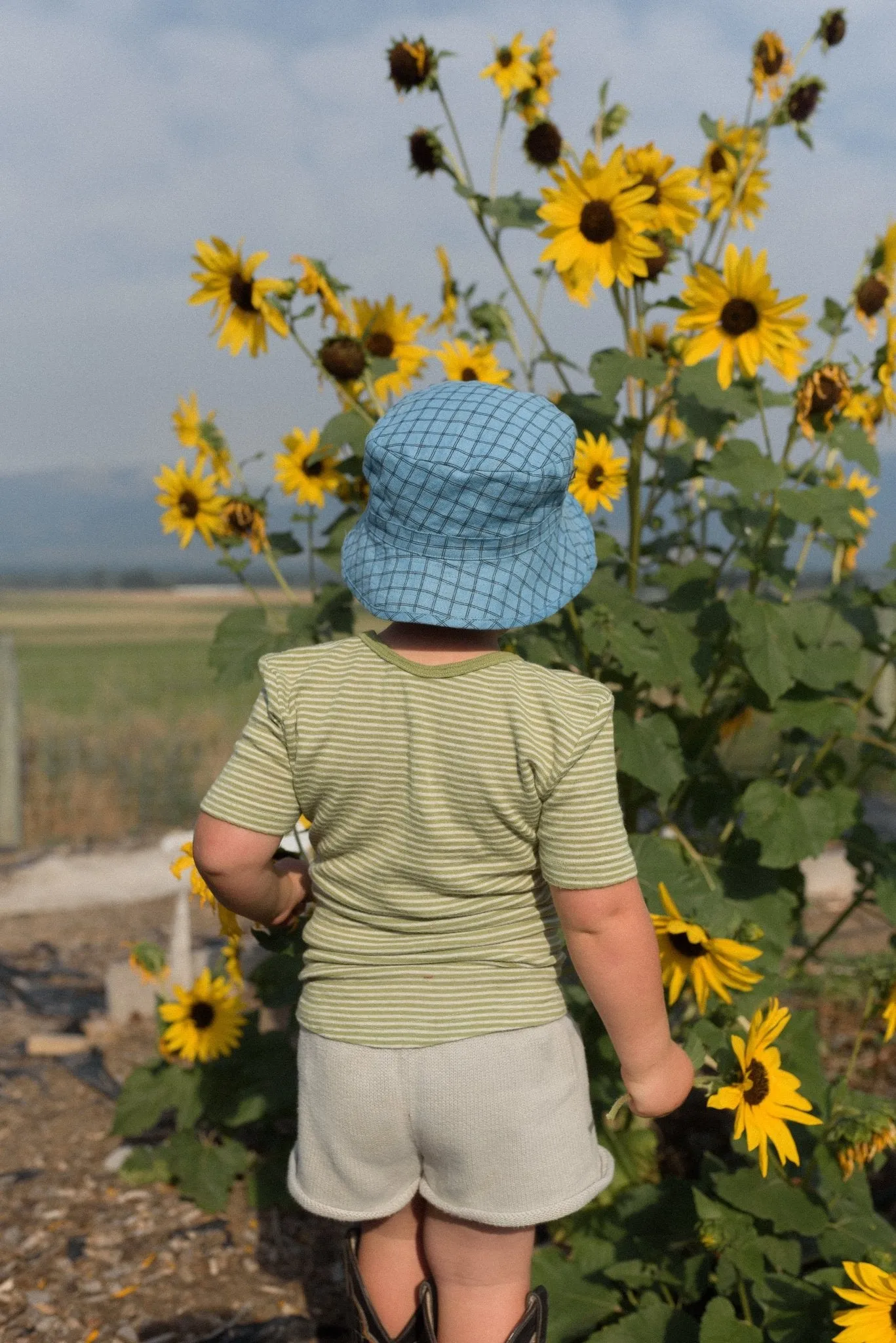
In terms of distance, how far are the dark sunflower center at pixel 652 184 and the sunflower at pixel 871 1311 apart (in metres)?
2.15

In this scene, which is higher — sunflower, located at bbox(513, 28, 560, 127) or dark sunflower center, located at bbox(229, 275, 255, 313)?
sunflower, located at bbox(513, 28, 560, 127)

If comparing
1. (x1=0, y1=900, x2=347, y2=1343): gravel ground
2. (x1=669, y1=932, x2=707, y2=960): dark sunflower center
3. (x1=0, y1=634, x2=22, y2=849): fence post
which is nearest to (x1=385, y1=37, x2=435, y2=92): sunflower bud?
(x1=669, y1=932, x2=707, y2=960): dark sunflower center

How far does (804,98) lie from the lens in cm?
311

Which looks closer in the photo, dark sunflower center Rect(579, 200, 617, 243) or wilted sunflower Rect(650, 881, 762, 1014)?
wilted sunflower Rect(650, 881, 762, 1014)

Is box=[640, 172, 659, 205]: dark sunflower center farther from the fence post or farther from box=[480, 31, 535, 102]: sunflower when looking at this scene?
the fence post

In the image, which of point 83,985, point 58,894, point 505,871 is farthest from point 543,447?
point 58,894

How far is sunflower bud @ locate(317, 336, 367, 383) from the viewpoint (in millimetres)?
2822

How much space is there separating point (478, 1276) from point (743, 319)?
6.33 ft

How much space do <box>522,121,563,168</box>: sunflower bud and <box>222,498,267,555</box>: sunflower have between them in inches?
42.2

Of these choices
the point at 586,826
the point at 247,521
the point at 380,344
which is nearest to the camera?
the point at 586,826

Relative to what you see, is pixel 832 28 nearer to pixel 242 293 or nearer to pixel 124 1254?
pixel 242 293

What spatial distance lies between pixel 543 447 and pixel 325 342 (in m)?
1.24

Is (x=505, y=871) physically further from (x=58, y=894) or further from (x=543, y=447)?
(x=58, y=894)

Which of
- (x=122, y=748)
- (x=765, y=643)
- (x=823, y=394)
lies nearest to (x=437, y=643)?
(x=765, y=643)
